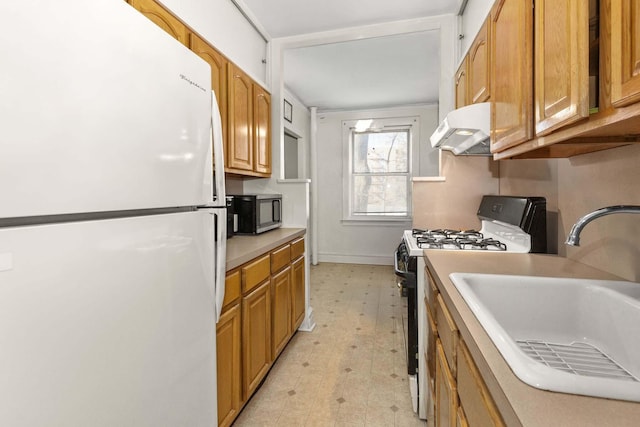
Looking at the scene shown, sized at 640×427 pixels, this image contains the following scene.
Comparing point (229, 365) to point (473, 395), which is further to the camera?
point (229, 365)

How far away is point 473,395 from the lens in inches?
29.3

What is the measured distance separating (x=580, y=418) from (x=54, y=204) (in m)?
0.98

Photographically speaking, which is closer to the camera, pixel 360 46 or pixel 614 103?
pixel 614 103

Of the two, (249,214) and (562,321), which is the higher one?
(249,214)

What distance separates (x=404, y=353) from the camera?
240 centimetres

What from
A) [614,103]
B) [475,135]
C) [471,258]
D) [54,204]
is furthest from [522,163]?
[54,204]

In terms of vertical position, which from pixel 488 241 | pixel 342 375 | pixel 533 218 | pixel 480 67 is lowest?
pixel 342 375

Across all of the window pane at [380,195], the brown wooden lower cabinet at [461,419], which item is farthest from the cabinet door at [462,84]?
the window pane at [380,195]

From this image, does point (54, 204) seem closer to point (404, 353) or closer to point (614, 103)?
point (614, 103)

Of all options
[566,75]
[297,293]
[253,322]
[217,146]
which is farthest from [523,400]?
[297,293]

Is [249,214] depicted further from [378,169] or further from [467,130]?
[378,169]

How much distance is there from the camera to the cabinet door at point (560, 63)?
78cm

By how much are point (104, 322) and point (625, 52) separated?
4.14ft

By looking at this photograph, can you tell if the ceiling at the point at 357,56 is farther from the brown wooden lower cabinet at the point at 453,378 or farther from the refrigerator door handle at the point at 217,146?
the brown wooden lower cabinet at the point at 453,378
